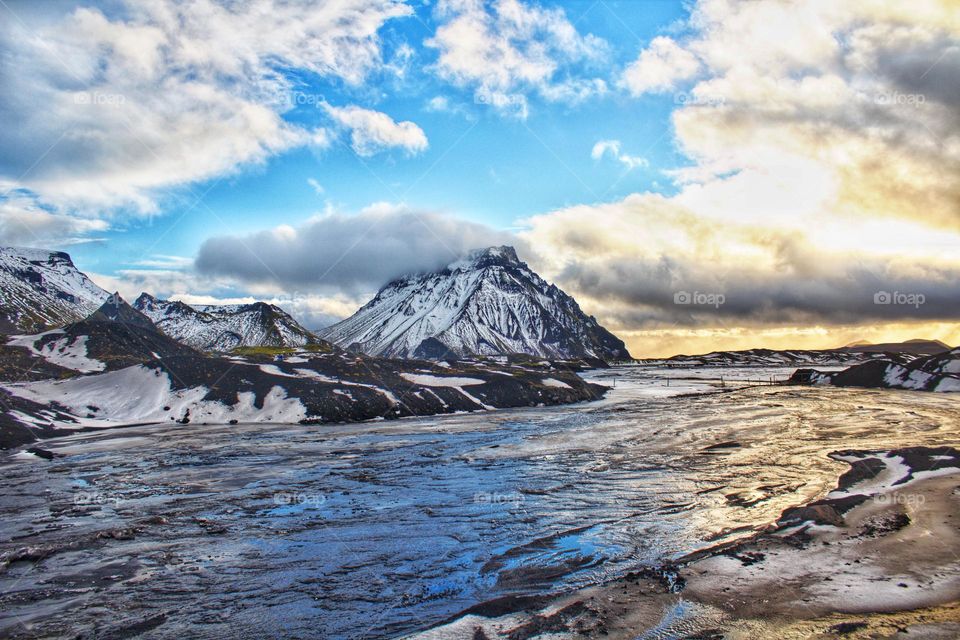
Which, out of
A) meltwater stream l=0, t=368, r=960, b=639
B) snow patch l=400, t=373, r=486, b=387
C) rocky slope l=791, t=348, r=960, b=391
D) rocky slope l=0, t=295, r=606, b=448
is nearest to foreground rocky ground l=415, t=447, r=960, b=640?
meltwater stream l=0, t=368, r=960, b=639

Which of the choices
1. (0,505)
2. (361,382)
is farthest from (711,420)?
(0,505)

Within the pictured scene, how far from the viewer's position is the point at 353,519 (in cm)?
2042

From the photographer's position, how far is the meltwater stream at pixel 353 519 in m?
13.0

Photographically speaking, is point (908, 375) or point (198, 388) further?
point (908, 375)

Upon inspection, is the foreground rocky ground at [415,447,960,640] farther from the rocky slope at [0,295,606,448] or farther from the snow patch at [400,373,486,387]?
the snow patch at [400,373,486,387]

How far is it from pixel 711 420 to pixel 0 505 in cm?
5318

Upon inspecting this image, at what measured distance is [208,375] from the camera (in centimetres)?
6253

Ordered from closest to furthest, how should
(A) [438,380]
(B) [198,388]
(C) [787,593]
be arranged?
(C) [787,593]
(B) [198,388]
(A) [438,380]

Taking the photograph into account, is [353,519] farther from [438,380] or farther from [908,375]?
[908,375]

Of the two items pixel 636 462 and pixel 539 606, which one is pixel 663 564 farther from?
pixel 636 462

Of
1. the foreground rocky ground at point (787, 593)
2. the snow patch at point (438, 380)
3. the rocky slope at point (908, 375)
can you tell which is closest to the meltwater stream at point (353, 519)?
the foreground rocky ground at point (787, 593)

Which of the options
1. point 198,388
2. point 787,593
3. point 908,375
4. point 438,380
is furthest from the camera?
point 908,375

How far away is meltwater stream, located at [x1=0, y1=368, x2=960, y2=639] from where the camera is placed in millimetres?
12953

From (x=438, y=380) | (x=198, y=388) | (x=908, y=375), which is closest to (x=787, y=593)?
(x=198, y=388)
